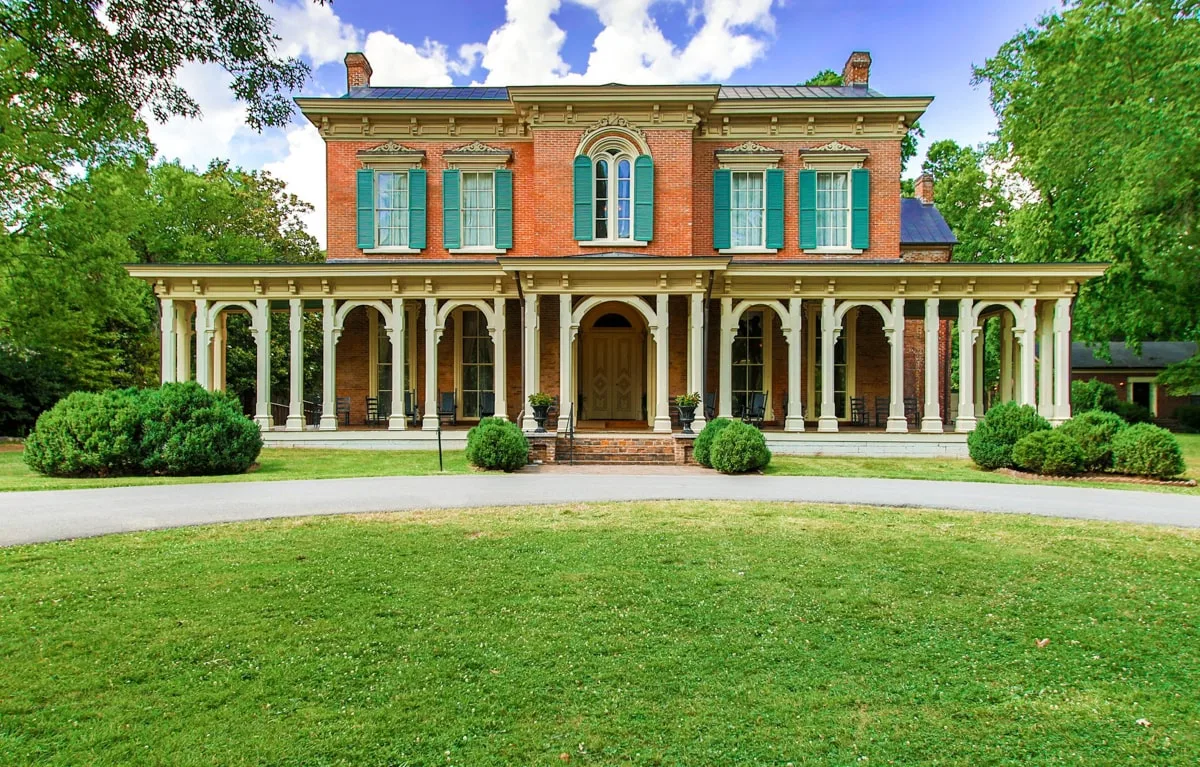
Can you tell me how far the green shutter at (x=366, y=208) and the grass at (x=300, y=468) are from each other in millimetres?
6413

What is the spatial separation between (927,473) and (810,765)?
11330mm

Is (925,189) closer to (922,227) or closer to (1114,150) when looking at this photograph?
(922,227)

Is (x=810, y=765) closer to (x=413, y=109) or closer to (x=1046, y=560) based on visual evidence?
(x=1046, y=560)

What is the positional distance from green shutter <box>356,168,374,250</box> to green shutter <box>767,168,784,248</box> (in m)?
11.1

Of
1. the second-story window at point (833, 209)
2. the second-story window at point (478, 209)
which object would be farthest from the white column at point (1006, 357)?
the second-story window at point (478, 209)

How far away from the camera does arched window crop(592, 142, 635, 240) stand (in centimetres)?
1803

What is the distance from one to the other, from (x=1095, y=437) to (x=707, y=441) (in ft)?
24.2

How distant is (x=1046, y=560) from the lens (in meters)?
6.28

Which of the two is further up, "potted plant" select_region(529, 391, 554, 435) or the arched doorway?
the arched doorway

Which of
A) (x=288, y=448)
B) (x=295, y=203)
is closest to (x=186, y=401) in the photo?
(x=288, y=448)

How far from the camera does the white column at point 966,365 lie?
54.8 ft

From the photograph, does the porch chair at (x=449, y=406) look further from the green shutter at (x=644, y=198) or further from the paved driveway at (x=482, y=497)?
the paved driveway at (x=482, y=497)

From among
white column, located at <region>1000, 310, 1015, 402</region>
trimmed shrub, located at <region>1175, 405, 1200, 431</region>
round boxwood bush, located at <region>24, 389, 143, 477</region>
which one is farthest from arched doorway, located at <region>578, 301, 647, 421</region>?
trimmed shrub, located at <region>1175, 405, 1200, 431</region>

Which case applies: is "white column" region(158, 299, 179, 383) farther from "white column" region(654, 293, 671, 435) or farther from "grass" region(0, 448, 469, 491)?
"white column" region(654, 293, 671, 435)
